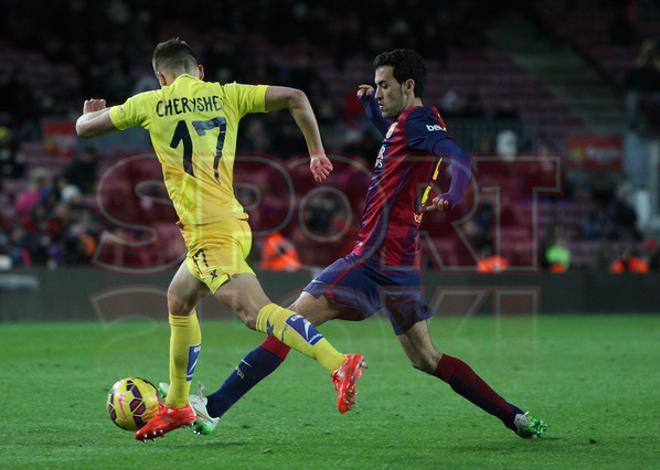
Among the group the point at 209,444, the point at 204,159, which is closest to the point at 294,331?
the point at 209,444

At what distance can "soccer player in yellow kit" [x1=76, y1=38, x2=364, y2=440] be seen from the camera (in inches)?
261

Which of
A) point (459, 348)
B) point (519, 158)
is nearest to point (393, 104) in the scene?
point (459, 348)

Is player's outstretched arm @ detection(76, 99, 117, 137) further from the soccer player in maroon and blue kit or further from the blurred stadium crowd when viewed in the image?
the blurred stadium crowd

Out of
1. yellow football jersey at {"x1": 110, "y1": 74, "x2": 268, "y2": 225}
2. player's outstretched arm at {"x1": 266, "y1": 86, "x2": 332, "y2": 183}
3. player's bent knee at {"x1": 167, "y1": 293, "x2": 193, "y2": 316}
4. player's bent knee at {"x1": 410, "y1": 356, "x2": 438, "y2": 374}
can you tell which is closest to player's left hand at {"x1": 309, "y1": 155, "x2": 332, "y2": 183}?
player's outstretched arm at {"x1": 266, "y1": 86, "x2": 332, "y2": 183}

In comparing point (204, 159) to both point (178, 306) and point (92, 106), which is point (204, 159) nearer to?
point (92, 106)

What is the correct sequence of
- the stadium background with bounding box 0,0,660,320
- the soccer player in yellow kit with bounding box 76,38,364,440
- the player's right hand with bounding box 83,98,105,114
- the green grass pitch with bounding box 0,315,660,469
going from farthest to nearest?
1. the stadium background with bounding box 0,0,660,320
2. the player's right hand with bounding box 83,98,105,114
3. the soccer player in yellow kit with bounding box 76,38,364,440
4. the green grass pitch with bounding box 0,315,660,469

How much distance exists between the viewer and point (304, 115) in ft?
22.0

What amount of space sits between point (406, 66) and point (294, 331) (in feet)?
5.47

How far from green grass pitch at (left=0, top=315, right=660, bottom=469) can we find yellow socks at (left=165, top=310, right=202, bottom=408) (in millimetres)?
273

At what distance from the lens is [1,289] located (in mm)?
16219

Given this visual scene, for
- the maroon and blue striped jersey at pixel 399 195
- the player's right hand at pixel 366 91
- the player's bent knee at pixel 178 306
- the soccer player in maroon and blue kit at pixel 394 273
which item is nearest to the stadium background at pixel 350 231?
the soccer player in maroon and blue kit at pixel 394 273

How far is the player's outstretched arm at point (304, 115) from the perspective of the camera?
21.9 ft

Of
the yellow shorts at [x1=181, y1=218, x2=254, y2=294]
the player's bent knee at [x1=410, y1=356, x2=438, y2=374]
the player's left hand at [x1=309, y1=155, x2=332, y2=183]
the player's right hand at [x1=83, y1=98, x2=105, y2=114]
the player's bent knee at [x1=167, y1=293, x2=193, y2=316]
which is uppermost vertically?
the player's right hand at [x1=83, y1=98, x2=105, y2=114]

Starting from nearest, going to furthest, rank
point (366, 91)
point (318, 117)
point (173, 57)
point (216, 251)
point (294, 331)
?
point (294, 331) → point (216, 251) → point (173, 57) → point (366, 91) → point (318, 117)
